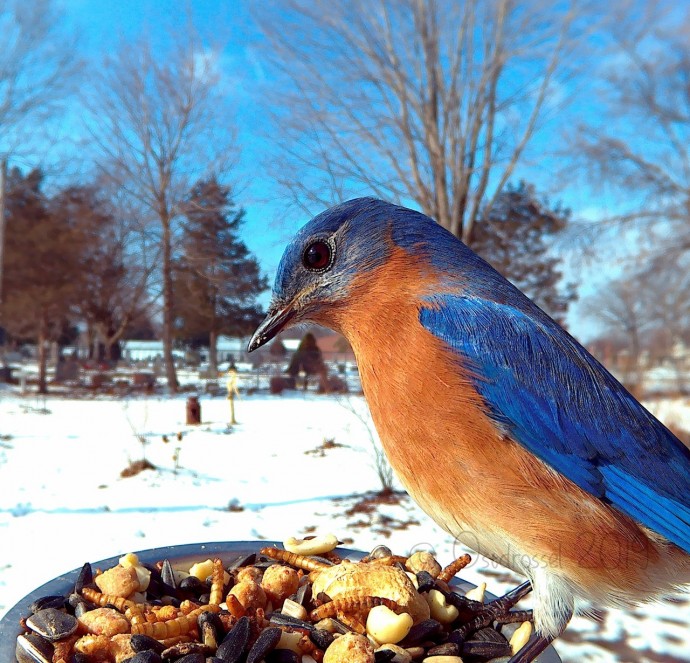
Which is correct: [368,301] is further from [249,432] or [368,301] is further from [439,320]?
[249,432]

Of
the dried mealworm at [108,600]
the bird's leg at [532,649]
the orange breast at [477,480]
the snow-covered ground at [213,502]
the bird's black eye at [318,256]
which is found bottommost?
the snow-covered ground at [213,502]

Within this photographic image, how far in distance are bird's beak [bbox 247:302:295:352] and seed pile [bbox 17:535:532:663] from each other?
491 millimetres

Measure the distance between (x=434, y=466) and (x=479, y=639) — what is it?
407 millimetres

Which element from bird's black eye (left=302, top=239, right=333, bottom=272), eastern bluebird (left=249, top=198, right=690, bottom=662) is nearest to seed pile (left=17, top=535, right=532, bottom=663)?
eastern bluebird (left=249, top=198, right=690, bottom=662)

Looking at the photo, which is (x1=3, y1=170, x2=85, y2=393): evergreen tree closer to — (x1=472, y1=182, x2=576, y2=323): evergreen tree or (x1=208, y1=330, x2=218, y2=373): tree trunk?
(x1=208, y1=330, x2=218, y2=373): tree trunk

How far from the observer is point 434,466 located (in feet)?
2.97

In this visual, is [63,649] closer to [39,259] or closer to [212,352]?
[39,259]

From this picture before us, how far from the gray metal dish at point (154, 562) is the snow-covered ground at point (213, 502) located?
39 centimetres

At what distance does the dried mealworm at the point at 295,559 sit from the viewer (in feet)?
4.05

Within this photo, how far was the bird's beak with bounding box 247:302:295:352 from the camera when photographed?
1.05 meters

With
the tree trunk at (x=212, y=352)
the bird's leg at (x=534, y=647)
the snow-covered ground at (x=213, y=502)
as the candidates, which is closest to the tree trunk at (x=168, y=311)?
the tree trunk at (x=212, y=352)

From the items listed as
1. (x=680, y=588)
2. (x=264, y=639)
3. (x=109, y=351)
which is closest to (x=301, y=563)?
(x=264, y=639)

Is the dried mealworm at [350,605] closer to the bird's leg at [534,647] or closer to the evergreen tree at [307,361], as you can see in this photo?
the bird's leg at [534,647]

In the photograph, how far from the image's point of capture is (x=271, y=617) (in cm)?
107
